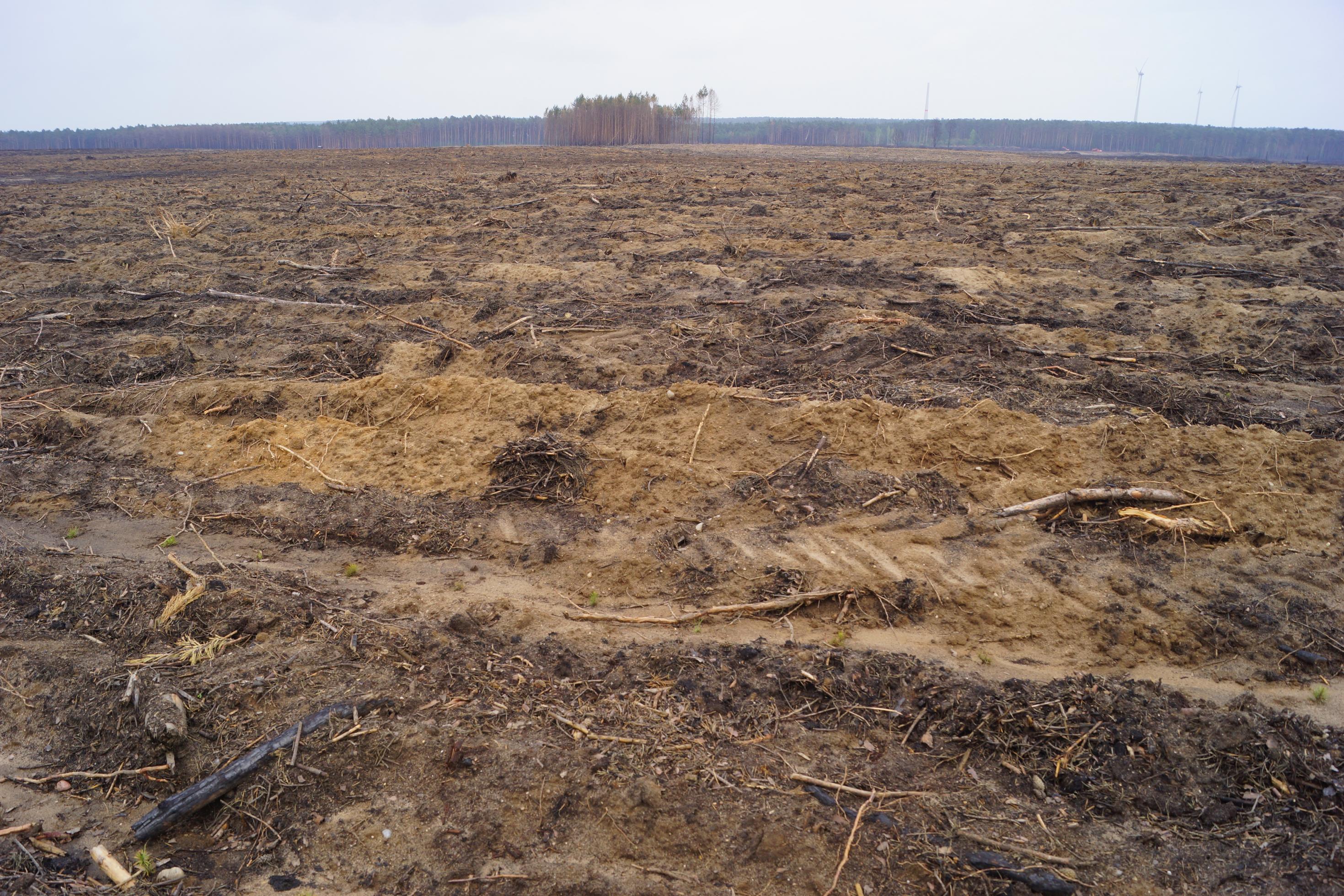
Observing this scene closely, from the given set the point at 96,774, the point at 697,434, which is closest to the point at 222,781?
the point at 96,774

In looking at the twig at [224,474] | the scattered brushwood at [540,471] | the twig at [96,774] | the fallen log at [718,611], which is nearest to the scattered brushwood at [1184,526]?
the fallen log at [718,611]

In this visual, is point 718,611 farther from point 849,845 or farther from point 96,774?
point 96,774

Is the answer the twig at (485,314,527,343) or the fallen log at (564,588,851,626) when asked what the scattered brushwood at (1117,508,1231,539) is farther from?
the twig at (485,314,527,343)

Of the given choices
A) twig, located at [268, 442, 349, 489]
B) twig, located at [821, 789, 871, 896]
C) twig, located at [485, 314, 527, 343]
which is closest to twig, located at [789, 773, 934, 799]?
twig, located at [821, 789, 871, 896]

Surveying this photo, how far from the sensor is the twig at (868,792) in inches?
119

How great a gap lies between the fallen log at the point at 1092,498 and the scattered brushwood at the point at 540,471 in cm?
278

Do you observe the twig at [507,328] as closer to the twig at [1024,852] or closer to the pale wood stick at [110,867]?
the pale wood stick at [110,867]

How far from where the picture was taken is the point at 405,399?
20.7 feet

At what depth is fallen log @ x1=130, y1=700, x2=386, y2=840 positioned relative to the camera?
2.94 meters

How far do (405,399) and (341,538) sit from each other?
1603 millimetres

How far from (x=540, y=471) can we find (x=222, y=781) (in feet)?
9.15

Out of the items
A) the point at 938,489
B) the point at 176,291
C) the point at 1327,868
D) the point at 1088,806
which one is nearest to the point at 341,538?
the point at 938,489

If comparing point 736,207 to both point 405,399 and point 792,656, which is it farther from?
point 792,656

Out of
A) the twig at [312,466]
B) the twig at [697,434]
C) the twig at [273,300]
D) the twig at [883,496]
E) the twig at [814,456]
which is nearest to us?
the twig at [883,496]
